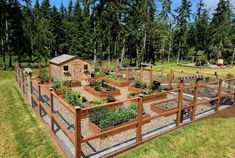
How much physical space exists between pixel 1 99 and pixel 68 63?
6.99m

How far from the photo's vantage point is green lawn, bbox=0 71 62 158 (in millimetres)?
5344

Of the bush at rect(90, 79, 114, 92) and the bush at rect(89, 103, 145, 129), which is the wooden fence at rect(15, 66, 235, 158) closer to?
the bush at rect(89, 103, 145, 129)

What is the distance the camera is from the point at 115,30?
103 feet

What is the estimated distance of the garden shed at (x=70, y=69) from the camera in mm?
16594

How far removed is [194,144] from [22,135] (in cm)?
529

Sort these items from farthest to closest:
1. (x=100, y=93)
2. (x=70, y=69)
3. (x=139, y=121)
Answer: (x=70, y=69)
(x=100, y=93)
(x=139, y=121)

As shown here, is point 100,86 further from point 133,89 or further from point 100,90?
point 133,89

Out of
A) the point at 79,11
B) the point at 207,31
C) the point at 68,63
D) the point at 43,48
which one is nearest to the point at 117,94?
the point at 68,63

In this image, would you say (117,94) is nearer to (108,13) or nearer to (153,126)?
(153,126)

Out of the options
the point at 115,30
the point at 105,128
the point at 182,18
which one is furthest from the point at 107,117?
the point at 182,18

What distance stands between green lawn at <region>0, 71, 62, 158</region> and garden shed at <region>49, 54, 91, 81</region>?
7153mm

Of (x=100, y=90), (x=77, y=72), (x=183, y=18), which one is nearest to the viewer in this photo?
(x=100, y=90)

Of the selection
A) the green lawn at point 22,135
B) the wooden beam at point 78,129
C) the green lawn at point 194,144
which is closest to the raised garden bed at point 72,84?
the green lawn at point 22,135

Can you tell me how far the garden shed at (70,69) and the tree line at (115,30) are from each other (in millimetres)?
7829
